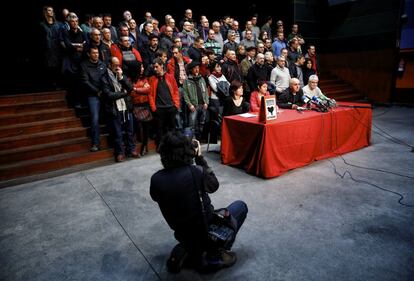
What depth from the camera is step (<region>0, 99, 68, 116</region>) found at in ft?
17.4

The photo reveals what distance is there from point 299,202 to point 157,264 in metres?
1.78

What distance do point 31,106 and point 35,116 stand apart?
33cm

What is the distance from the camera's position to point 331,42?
1069cm

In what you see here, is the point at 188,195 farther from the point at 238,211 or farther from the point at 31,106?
the point at 31,106

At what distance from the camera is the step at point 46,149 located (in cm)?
462

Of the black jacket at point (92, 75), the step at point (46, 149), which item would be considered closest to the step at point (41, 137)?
the step at point (46, 149)

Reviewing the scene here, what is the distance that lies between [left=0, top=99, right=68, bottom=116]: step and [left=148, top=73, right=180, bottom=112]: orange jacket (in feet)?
A: 7.20

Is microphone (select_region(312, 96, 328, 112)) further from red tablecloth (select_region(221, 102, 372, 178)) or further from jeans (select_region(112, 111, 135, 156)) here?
jeans (select_region(112, 111, 135, 156))

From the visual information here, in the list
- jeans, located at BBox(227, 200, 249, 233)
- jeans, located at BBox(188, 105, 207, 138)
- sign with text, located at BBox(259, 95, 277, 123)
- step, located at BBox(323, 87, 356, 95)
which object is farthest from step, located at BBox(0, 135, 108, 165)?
step, located at BBox(323, 87, 356, 95)

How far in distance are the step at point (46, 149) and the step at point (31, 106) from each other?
993 mm

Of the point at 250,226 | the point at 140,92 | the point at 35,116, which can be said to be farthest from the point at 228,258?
the point at 35,116

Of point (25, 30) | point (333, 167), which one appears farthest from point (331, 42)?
point (25, 30)

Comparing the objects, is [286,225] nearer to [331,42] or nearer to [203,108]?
→ [203,108]

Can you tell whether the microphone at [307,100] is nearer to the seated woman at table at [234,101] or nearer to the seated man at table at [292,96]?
the seated man at table at [292,96]
